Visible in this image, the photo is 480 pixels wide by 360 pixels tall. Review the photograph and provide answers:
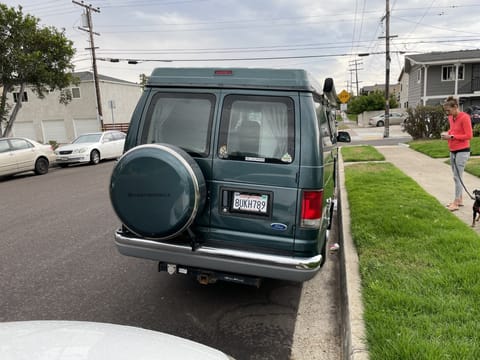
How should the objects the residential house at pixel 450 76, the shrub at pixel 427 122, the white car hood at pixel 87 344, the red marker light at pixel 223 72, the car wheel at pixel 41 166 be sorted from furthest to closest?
the residential house at pixel 450 76, the shrub at pixel 427 122, the car wheel at pixel 41 166, the red marker light at pixel 223 72, the white car hood at pixel 87 344

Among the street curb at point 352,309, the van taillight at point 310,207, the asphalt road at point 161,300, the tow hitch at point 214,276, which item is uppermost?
the van taillight at point 310,207

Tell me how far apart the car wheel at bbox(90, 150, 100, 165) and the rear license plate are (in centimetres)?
1426

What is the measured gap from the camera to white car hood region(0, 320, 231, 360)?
167cm

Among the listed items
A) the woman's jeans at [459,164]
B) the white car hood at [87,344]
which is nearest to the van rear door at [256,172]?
the white car hood at [87,344]

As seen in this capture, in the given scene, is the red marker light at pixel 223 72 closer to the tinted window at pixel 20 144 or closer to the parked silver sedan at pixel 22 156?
the parked silver sedan at pixel 22 156

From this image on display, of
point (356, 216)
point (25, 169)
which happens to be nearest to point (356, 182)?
point (356, 216)

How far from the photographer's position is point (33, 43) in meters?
16.6

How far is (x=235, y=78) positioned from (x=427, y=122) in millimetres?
16869

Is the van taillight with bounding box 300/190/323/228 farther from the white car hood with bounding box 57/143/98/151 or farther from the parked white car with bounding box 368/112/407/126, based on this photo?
the parked white car with bounding box 368/112/407/126

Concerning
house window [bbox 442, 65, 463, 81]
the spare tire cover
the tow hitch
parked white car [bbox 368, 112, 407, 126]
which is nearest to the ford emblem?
the tow hitch

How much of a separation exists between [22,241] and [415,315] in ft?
17.8

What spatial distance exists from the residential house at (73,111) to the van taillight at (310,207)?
3403cm

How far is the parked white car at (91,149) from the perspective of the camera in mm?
15734

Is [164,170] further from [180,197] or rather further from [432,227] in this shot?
[432,227]
